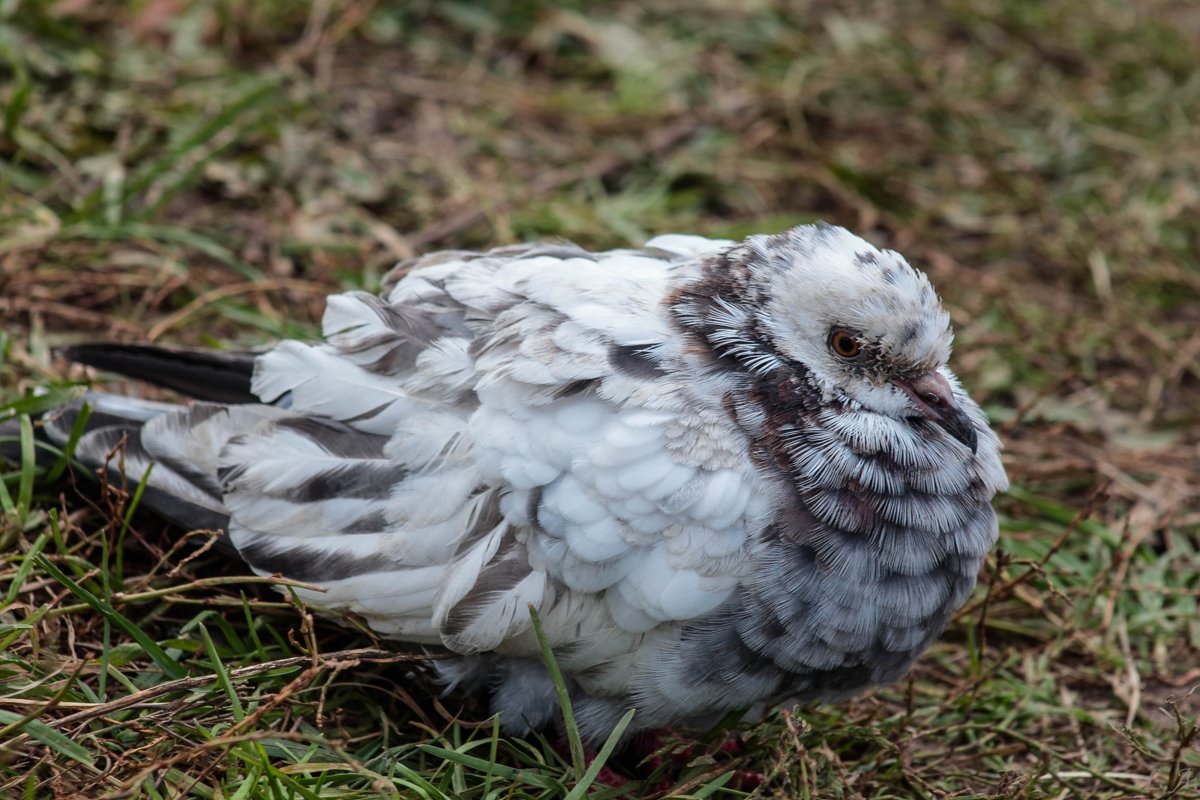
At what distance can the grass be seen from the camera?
11.9ft

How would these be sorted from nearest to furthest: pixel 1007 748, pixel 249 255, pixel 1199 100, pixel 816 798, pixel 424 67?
pixel 816 798 → pixel 1007 748 → pixel 249 255 → pixel 424 67 → pixel 1199 100

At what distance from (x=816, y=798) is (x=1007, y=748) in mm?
840

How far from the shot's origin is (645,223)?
20.5 ft

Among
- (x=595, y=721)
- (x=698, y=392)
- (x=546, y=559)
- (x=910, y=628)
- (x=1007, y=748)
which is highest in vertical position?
(x=698, y=392)

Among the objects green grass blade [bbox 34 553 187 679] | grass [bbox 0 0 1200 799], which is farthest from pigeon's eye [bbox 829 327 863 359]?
green grass blade [bbox 34 553 187 679]

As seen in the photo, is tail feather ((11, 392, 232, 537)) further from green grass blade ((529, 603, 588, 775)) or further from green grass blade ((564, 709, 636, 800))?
green grass blade ((564, 709, 636, 800))

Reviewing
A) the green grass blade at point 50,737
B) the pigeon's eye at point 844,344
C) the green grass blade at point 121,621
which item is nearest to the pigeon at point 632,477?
the pigeon's eye at point 844,344

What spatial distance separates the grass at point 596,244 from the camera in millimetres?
3625

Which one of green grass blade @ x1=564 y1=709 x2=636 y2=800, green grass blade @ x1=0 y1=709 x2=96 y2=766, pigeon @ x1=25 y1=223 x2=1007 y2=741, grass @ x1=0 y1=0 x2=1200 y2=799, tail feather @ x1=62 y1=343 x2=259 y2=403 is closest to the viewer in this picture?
green grass blade @ x1=0 y1=709 x2=96 y2=766

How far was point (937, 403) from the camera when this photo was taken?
3742 mm

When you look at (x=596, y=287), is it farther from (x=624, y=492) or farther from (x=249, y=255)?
(x=249, y=255)

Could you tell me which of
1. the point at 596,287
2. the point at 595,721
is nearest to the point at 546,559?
the point at 595,721

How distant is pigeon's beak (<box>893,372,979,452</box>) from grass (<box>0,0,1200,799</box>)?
2.40ft

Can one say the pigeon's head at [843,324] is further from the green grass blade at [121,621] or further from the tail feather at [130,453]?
the green grass blade at [121,621]
